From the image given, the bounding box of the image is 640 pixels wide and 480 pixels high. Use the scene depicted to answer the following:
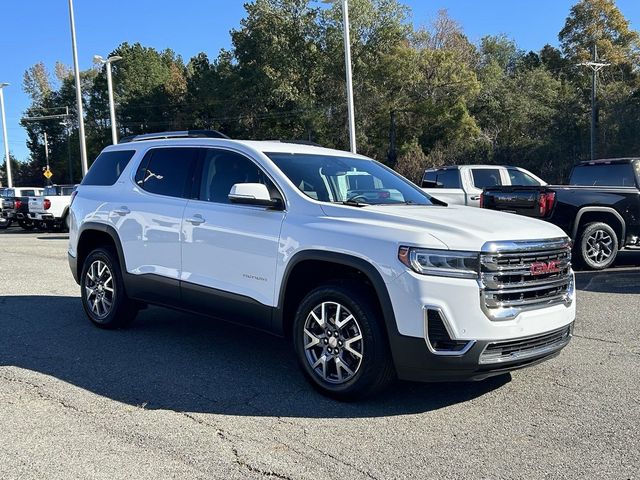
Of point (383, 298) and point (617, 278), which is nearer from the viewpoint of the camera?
point (383, 298)

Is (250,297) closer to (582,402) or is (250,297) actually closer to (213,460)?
(213,460)

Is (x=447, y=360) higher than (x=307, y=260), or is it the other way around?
(x=307, y=260)

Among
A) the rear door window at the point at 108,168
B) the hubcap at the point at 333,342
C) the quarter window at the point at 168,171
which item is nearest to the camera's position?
the hubcap at the point at 333,342

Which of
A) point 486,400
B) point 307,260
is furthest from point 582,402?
point 307,260

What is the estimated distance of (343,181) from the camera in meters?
5.32

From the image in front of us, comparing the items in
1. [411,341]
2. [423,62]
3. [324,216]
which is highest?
[423,62]

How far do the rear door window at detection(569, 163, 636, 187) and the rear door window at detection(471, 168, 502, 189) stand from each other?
314cm

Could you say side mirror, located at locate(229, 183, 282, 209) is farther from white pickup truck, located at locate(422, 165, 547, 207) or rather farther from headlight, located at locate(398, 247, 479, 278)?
white pickup truck, located at locate(422, 165, 547, 207)

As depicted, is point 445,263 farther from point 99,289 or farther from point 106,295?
point 99,289

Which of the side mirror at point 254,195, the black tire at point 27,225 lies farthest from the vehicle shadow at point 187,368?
the black tire at point 27,225

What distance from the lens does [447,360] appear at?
13.0ft

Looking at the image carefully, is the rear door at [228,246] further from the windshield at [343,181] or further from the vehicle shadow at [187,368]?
the vehicle shadow at [187,368]

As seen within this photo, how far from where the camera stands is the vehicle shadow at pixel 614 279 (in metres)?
8.78

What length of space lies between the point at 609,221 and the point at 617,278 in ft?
4.58
